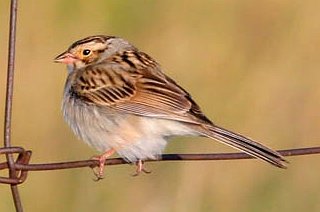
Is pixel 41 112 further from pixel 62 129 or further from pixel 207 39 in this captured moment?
pixel 207 39

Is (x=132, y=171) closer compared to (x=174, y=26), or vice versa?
(x=132, y=171)

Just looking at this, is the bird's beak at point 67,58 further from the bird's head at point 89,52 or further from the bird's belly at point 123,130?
the bird's belly at point 123,130

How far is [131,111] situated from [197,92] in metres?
1.92

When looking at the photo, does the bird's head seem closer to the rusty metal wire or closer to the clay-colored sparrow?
the clay-colored sparrow

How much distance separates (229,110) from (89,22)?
41.8 inches

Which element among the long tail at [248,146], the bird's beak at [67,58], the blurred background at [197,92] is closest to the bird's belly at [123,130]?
the long tail at [248,146]

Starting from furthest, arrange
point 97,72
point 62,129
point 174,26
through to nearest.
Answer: point 174,26 < point 62,129 < point 97,72

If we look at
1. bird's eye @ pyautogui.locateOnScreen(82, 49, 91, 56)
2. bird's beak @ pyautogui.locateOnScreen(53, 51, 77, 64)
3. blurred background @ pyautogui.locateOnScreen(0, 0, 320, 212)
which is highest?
bird's eye @ pyautogui.locateOnScreen(82, 49, 91, 56)

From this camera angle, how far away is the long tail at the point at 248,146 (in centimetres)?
494

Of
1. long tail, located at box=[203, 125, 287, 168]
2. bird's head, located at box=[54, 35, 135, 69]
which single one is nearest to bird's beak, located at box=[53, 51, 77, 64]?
bird's head, located at box=[54, 35, 135, 69]

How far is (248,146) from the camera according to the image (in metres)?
5.04

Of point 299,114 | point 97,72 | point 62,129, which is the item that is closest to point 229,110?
point 299,114

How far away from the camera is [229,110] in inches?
283

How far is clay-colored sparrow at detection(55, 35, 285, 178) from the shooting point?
5.32 metres
